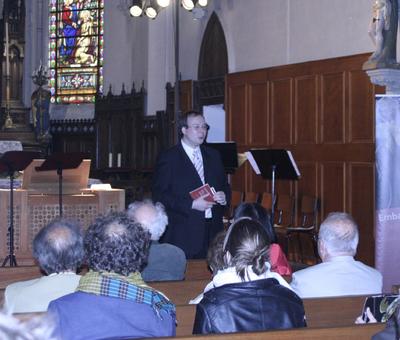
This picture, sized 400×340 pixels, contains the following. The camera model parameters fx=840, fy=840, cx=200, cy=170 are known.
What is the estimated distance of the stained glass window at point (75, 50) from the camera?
19.3m

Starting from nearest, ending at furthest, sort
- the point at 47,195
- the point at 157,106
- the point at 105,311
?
the point at 105,311 → the point at 47,195 → the point at 157,106

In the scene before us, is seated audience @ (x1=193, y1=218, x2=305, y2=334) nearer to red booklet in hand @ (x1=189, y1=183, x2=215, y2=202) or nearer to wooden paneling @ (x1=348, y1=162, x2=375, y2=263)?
red booklet in hand @ (x1=189, y1=183, x2=215, y2=202)

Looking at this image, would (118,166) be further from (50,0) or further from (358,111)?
(358,111)

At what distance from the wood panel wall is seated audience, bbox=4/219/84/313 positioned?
23.8 feet

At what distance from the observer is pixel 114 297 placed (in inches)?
109

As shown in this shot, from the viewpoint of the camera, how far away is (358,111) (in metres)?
10.7

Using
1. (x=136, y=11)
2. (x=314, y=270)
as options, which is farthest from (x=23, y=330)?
(x=136, y=11)

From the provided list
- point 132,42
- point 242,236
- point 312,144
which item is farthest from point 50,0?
point 242,236

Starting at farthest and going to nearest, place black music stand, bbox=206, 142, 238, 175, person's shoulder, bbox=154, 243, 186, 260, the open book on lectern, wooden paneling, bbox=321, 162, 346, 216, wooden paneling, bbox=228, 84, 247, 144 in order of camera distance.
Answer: wooden paneling, bbox=228, 84, 247, 144 < wooden paneling, bbox=321, 162, 346, 216 < black music stand, bbox=206, 142, 238, 175 < the open book on lectern < person's shoulder, bbox=154, 243, 186, 260

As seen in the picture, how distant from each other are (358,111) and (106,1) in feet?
30.9

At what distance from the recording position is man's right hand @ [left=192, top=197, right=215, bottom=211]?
6.02m

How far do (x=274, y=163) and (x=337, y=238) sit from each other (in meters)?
5.54

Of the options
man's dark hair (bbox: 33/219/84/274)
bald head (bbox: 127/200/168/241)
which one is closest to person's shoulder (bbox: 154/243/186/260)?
bald head (bbox: 127/200/168/241)

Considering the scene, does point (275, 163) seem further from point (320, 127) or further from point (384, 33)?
point (320, 127)
